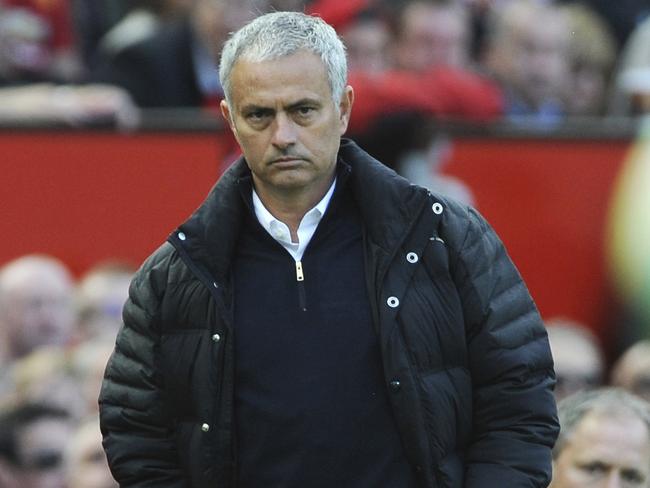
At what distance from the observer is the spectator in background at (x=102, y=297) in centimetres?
863

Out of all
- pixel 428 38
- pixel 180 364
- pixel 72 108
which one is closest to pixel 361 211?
pixel 180 364

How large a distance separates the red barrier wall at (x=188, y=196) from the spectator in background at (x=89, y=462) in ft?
3.94

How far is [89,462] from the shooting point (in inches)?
300

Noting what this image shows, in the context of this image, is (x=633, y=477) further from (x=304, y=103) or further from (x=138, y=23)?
(x=138, y=23)

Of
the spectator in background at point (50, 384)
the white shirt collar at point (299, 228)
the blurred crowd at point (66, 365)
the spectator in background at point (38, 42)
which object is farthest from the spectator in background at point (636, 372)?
the white shirt collar at point (299, 228)

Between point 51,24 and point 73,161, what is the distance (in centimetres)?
164

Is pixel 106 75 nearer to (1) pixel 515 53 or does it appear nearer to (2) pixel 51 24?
(2) pixel 51 24

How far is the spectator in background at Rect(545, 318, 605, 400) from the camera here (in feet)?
27.0

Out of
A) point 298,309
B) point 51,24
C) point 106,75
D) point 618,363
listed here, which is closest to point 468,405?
point 298,309

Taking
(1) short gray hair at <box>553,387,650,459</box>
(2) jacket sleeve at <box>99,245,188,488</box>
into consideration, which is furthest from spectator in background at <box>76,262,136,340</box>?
(2) jacket sleeve at <box>99,245,188,488</box>

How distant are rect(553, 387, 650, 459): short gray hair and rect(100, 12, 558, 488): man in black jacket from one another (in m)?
1.92

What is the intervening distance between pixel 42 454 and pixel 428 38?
3272 millimetres

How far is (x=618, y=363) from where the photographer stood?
8.38m

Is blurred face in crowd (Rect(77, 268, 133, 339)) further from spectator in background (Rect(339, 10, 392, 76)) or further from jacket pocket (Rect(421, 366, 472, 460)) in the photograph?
jacket pocket (Rect(421, 366, 472, 460))
